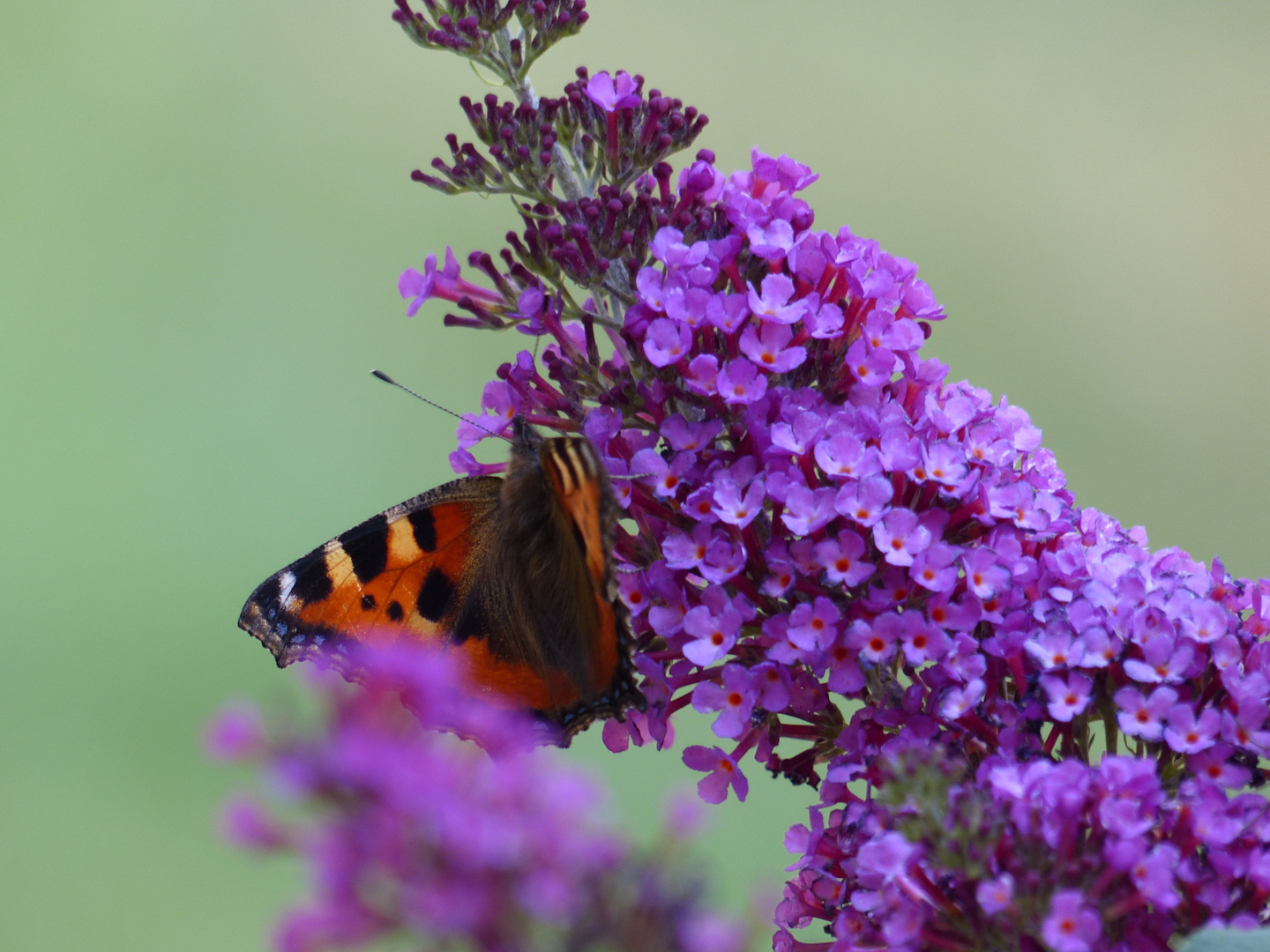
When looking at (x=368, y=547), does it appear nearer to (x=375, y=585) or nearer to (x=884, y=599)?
(x=375, y=585)

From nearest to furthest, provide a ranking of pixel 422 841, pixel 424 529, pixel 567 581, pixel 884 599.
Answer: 1. pixel 422 841
2. pixel 884 599
3. pixel 567 581
4. pixel 424 529

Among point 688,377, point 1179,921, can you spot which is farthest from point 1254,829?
point 688,377

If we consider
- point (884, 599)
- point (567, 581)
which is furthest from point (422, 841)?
point (567, 581)

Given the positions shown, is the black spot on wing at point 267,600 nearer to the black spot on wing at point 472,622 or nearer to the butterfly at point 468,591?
the butterfly at point 468,591

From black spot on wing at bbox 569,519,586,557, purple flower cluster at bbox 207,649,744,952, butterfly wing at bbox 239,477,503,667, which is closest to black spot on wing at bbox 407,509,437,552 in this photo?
butterfly wing at bbox 239,477,503,667

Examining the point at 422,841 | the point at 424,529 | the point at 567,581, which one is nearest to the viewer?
the point at 422,841

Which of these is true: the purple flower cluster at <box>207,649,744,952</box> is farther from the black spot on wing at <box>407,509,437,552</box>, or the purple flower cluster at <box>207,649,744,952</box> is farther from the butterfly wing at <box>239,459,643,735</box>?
the black spot on wing at <box>407,509,437,552</box>

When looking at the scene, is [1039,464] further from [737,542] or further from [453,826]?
[453,826]
